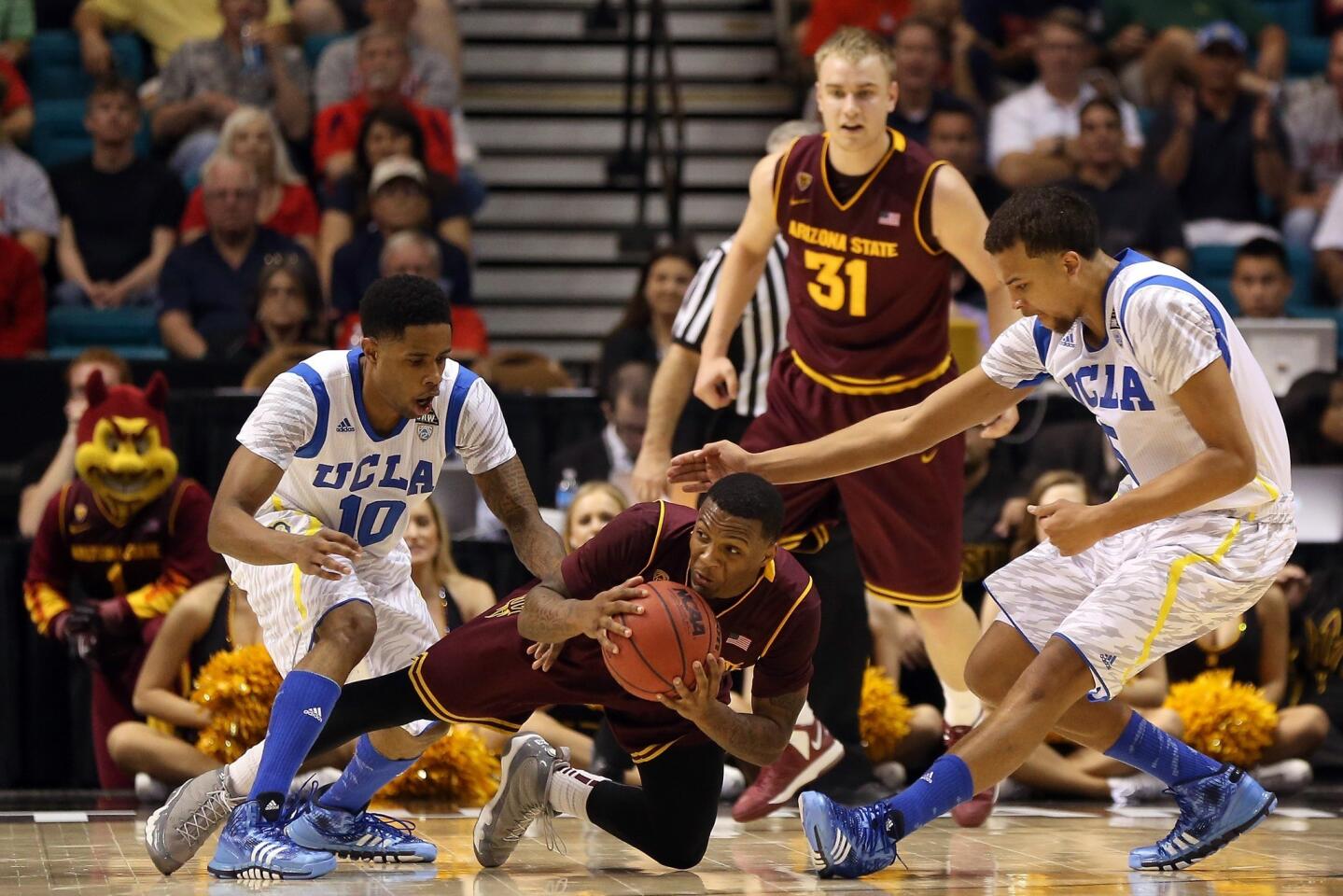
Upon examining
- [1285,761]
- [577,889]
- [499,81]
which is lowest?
[1285,761]

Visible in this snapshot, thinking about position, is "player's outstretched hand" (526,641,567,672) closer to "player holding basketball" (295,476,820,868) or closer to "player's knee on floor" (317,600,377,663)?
"player holding basketball" (295,476,820,868)

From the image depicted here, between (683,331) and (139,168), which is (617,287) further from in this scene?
(683,331)

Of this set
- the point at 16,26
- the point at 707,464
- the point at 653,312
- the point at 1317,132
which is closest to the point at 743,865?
the point at 707,464

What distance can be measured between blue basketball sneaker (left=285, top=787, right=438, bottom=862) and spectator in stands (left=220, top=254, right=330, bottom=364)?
11.5ft

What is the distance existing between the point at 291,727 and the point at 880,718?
9.05 feet

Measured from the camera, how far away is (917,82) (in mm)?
9891

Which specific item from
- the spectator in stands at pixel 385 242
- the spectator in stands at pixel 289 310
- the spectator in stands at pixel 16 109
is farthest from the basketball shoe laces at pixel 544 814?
the spectator in stands at pixel 16 109

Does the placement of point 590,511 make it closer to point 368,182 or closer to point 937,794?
point 937,794

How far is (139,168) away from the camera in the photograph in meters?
9.45

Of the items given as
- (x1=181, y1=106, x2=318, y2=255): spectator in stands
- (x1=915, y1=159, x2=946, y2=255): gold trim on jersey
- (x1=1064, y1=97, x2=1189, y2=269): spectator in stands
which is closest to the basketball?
(x1=915, y1=159, x2=946, y2=255): gold trim on jersey

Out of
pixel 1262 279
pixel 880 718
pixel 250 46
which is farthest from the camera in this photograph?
pixel 250 46

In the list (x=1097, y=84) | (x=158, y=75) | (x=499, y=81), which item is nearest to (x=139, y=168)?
(x=158, y=75)

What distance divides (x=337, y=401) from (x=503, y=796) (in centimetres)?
105

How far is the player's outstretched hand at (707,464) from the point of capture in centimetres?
458
